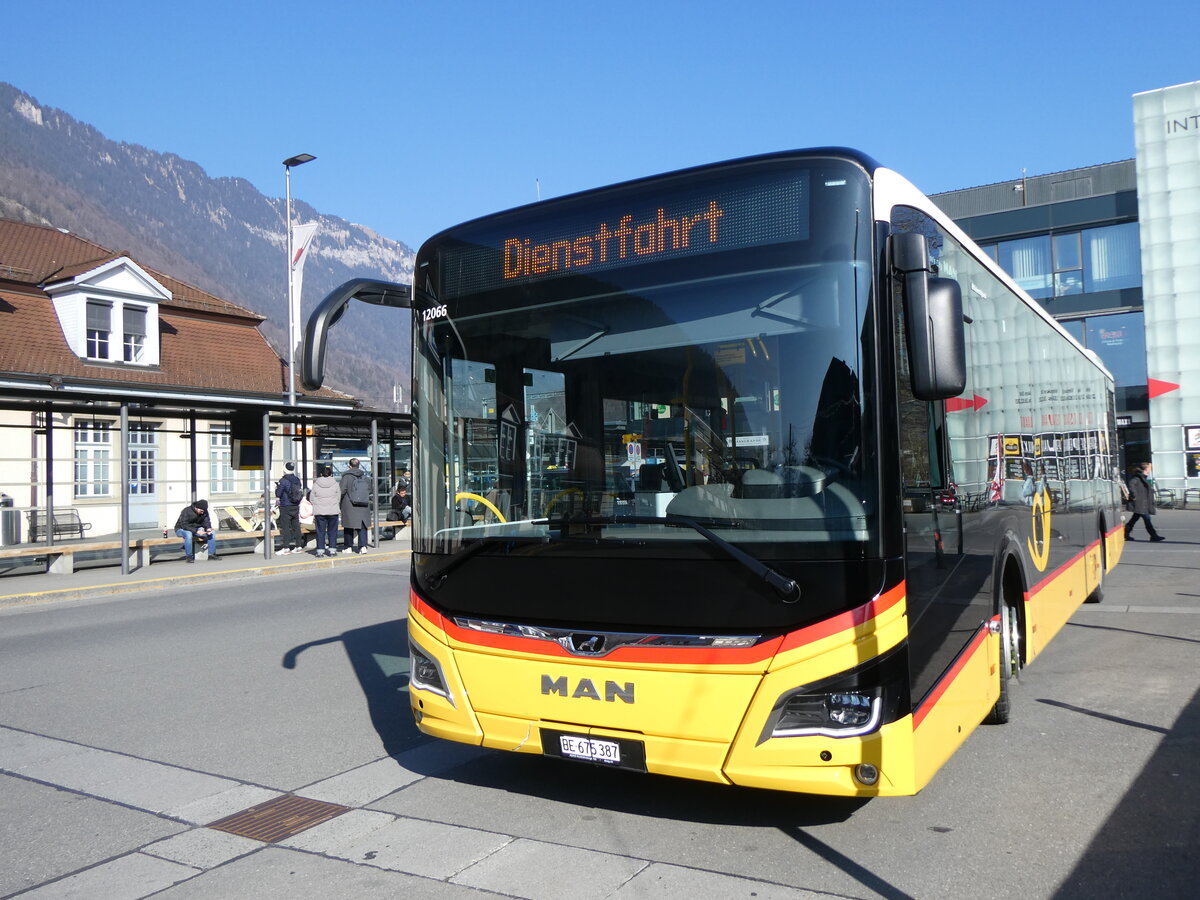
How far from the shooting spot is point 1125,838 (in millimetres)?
4316

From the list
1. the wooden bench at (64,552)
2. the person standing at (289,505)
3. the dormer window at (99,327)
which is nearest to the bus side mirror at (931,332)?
the wooden bench at (64,552)

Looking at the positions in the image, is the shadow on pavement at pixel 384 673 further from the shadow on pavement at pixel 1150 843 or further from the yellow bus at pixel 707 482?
the shadow on pavement at pixel 1150 843

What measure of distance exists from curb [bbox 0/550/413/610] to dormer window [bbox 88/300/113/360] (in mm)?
12283

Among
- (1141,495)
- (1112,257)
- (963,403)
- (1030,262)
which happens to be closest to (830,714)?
(963,403)

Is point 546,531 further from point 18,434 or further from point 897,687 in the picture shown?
point 18,434

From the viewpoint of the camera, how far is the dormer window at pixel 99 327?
2759 cm

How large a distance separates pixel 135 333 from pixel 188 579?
49.8 feet

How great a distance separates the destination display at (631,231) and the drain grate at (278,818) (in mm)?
2542

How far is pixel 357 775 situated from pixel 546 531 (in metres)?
1.93

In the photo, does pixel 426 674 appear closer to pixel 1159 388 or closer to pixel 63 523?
pixel 63 523

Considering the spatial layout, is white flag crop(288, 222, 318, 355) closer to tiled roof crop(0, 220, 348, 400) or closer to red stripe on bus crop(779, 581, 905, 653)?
tiled roof crop(0, 220, 348, 400)

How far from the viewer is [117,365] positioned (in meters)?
27.8

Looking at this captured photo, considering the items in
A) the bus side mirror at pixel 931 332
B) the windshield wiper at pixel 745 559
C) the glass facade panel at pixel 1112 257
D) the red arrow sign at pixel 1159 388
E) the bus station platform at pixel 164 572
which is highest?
the glass facade panel at pixel 1112 257

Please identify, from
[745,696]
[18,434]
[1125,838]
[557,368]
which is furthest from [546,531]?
[18,434]
